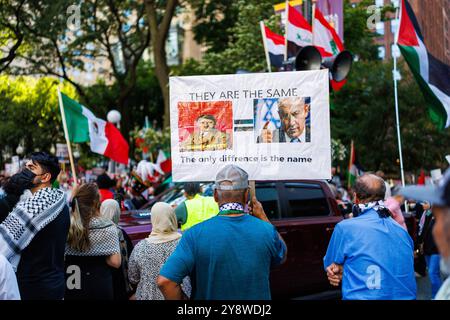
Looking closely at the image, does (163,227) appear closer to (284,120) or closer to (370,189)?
(284,120)

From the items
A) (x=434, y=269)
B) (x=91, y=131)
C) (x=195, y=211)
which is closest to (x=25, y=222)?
(x=195, y=211)

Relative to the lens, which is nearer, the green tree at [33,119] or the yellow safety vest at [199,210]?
the yellow safety vest at [199,210]

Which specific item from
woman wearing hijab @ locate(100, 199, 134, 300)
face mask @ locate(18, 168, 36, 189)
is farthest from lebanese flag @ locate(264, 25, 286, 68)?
face mask @ locate(18, 168, 36, 189)

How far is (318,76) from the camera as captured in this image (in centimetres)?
575

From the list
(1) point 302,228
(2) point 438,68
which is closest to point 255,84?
(1) point 302,228

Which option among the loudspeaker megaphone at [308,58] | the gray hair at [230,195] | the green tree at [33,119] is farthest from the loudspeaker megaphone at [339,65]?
the green tree at [33,119]

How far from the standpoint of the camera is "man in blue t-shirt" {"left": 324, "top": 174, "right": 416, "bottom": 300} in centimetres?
445

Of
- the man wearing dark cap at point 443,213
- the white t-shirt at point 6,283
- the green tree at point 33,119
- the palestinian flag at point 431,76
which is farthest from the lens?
the green tree at point 33,119

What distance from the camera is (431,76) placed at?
10.3 meters

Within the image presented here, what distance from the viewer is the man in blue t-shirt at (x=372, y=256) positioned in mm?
4453

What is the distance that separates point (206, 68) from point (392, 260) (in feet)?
73.8

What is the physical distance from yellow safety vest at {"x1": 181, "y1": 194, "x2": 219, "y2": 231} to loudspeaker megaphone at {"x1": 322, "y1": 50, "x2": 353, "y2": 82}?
388cm

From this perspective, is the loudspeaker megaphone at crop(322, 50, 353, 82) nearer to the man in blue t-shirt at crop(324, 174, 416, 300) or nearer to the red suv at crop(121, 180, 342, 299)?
the red suv at crop(121, 180, 342, 299)

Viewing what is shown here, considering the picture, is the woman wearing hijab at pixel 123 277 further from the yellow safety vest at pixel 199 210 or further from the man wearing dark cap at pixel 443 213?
the man wearing dark cap at pixel 443 213
